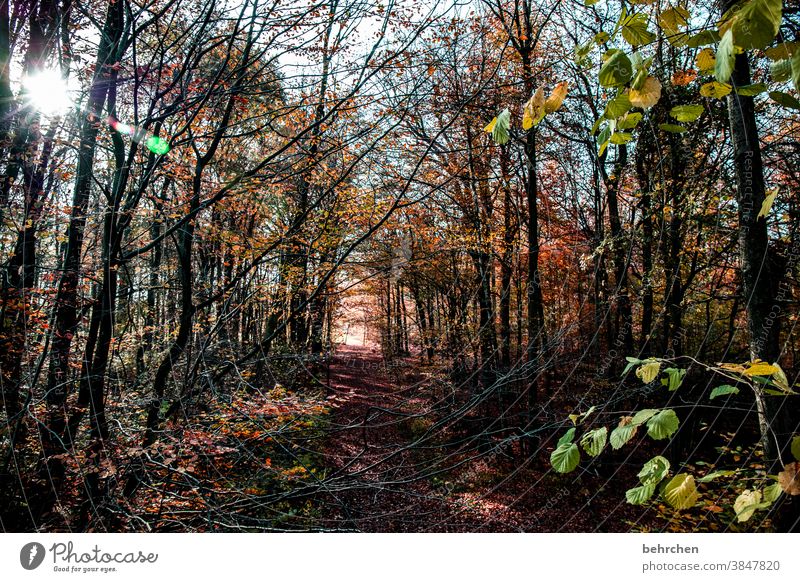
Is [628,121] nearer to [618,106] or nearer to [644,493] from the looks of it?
[618,106]

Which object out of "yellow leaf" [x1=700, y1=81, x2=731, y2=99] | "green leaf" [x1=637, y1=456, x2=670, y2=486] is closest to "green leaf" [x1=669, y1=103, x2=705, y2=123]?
"yellow leaf" [x1=700, y1=81, x2=731, y2=99]

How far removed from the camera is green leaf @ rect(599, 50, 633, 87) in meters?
0.79

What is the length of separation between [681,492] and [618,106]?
90 cm

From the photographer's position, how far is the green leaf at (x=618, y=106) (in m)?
0.91

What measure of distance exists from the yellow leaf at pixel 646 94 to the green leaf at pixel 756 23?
18cm

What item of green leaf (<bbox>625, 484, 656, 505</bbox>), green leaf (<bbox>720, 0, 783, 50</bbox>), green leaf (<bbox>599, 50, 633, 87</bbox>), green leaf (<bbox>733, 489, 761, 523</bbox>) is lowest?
green leaf (<bbox>733, 489, 761, 523</bbox>)

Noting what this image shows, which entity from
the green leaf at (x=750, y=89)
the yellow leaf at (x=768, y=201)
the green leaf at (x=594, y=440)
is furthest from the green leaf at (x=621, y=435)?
the green leaf at (x=750, y=89)

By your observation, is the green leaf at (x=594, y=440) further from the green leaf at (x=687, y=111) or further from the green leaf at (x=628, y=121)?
the green leaf at (x=687, y=111)
